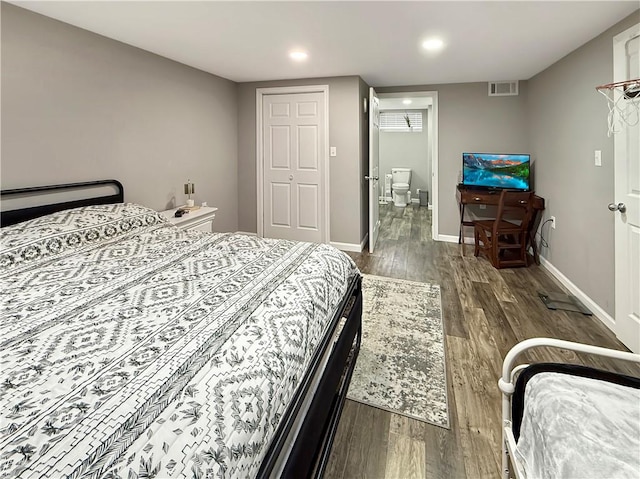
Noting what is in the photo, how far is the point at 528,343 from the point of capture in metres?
1.15

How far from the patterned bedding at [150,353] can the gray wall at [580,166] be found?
2237mm

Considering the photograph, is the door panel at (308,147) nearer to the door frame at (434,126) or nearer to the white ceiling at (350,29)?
the white ceiling at (350,29)

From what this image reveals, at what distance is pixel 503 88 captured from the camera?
4.67 m

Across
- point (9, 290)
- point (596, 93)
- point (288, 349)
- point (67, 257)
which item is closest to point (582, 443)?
point (288, 349)

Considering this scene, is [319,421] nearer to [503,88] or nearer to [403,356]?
[403,356]

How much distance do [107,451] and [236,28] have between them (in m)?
2.86

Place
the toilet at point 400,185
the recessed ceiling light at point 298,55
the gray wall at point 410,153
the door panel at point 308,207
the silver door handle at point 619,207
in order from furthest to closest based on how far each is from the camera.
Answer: the gray wall at point 410,153, the toilet at point 400,185, the door panel at point 308,207, the recessed ceiling light at point 298,55, the silver door handle at point 619,207

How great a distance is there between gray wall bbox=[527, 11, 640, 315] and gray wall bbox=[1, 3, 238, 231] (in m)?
3.80

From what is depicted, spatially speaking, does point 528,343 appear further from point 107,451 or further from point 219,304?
point 107,451

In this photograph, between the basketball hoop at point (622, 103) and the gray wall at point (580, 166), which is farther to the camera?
the gray wall at point (580, 166)

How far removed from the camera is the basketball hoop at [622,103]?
2182mm

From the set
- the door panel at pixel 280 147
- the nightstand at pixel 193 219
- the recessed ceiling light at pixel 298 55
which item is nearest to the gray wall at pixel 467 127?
the door panel at pixel 280 147

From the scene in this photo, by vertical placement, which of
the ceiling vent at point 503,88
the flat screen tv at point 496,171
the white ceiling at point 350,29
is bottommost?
the flat screen tv at point 496,171

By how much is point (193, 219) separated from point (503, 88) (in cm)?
421
